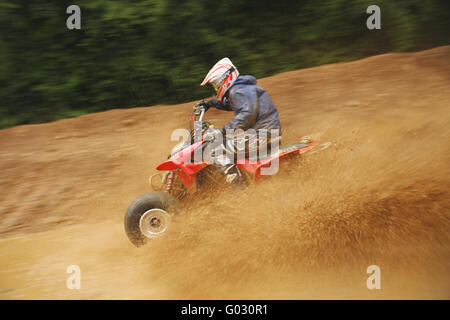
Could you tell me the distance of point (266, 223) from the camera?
196 inches

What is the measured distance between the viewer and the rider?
521 cm

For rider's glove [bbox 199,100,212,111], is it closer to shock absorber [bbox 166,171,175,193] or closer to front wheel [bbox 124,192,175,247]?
shock absorber [bbox 166,171,175,193]

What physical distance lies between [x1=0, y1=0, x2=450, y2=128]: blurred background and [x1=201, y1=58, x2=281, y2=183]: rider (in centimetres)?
370

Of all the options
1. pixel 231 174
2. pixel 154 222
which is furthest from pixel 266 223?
pixel 154 222

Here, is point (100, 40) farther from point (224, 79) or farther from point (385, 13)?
point (385, 13)

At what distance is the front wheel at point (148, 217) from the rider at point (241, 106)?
2.51 ft

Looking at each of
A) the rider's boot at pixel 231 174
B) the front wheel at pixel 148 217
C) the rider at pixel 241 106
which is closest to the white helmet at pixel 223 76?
the rider at pixel 241 106

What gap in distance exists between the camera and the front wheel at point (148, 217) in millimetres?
5070

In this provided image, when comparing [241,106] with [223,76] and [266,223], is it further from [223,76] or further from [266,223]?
[266,223]

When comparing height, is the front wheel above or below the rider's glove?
below

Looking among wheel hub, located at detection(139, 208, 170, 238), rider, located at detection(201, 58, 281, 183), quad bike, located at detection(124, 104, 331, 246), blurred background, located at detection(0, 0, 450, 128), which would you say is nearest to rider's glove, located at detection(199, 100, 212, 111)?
rider, located at detection(201, 58, 281, 183)

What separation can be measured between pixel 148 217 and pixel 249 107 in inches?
67.8

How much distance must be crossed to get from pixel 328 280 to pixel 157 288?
1715 mm

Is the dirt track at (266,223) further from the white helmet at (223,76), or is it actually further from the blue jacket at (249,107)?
the white helmet at (223,76)
